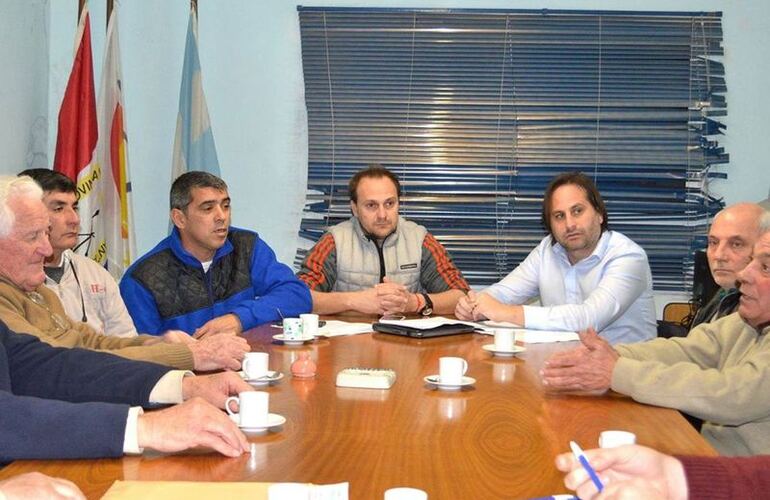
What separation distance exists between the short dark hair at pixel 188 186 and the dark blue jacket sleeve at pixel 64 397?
1654mm

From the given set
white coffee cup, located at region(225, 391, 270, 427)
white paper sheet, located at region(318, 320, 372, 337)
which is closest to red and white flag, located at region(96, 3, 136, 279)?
white paper sheet, located at region(318, 320, 372, 337)

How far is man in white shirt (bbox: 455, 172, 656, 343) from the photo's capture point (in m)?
3.34

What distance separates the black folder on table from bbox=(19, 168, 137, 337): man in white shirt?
0.98 meters

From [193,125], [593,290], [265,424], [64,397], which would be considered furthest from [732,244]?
[193,125]

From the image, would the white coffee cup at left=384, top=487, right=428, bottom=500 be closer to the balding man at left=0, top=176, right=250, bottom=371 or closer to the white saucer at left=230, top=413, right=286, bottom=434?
the white saucer at left=230, top=413, right=286, bottom=434

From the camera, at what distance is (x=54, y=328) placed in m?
2.57

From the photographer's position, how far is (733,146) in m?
4.80

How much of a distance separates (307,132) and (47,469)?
351 cm

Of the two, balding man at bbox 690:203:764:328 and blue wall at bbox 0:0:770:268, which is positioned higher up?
blue wall at bbox 0:0:770:268

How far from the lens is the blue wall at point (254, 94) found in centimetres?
479

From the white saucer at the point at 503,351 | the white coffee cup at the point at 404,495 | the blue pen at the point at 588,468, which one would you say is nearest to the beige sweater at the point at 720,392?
the white saucer at the point at 503,351

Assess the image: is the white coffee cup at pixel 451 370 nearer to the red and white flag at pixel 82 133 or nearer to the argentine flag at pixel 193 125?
the red and white flag at pixel 82 133

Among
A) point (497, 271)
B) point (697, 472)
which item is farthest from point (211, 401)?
point (497, 271)

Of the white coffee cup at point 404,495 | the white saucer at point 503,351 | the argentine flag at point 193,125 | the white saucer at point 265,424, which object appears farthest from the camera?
the argentine flag at point 193,125
